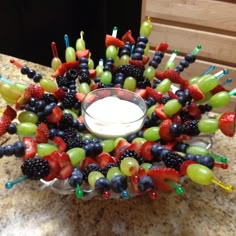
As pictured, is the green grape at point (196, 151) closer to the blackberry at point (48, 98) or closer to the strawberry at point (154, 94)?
the strawberry at point (154, 94)

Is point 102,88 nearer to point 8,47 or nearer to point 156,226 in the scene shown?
point 156,226

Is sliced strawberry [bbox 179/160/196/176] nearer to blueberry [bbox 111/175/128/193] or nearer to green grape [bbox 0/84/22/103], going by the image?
blueberry [bbox 111/175/128/193]

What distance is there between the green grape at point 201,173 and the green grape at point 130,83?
1.06 ft

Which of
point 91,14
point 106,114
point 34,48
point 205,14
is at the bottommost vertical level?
point 34,48

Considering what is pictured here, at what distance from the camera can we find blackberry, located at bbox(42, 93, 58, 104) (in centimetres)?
78

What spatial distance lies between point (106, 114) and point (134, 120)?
9 cm

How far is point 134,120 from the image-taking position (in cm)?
77

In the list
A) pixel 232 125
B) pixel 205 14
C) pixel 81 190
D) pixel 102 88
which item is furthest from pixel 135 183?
pixel 205 14

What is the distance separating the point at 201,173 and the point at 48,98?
1.24ft

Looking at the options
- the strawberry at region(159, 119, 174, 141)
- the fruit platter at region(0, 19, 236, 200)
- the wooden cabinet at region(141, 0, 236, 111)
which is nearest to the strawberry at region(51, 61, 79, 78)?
the fruit platter at region(0, 19, 236, 200)

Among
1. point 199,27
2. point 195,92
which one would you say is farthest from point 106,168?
point 199,27

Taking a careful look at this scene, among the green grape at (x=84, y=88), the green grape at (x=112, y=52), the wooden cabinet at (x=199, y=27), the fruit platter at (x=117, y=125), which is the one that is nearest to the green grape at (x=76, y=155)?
the fruit platter at (x=117, y=125)

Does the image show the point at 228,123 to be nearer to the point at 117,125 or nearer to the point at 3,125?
the point at 117,125

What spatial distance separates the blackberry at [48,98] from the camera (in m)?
0.78
